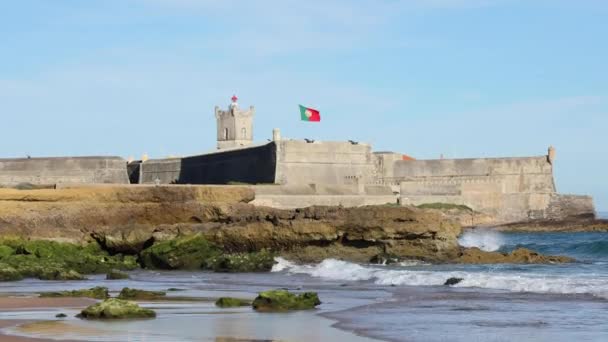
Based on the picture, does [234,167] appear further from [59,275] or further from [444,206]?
[59,275]

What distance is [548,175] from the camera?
69.8 m

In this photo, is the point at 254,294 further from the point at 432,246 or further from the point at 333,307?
the point at 432,246

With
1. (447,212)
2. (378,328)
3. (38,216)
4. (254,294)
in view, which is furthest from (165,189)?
(447,212)

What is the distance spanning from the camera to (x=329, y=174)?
55.7 meters

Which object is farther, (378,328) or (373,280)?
(373,280)

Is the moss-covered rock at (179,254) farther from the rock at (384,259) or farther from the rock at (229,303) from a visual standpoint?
the rock at (229,303)

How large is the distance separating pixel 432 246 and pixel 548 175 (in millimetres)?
47243

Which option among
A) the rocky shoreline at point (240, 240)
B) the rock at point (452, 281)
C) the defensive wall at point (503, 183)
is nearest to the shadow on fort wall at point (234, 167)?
the defensive wall at point (503, 183)

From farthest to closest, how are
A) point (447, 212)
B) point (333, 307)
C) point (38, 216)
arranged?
1. point (447, 212)
2. point (38, 216)
3. point (333, 307)

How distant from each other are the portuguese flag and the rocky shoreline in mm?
26369

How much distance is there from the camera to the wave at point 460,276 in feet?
55.7

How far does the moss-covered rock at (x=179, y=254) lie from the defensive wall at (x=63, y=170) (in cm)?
3523

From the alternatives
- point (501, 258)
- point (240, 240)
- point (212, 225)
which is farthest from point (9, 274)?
point (501, 258)

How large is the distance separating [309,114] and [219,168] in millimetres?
7484
